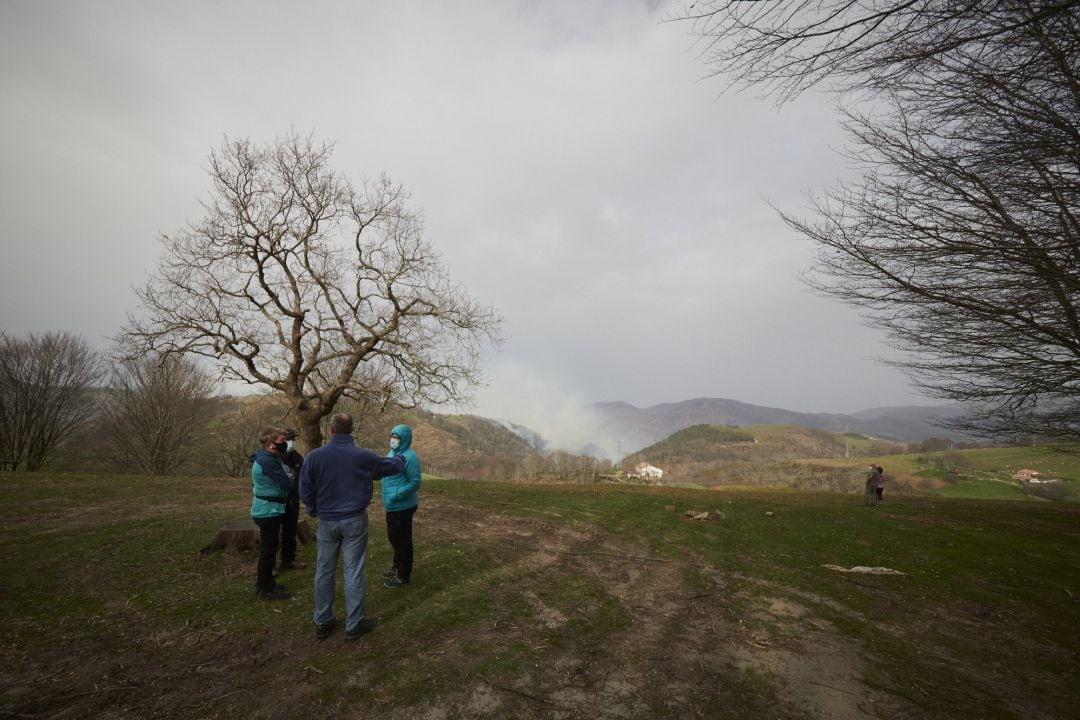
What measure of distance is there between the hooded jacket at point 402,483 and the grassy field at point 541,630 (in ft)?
3.81

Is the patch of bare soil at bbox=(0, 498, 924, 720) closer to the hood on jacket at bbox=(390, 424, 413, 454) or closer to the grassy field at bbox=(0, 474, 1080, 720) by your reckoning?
the grassy field at bbox=(0, 474, 1080, 720)

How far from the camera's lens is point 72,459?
2964 cm

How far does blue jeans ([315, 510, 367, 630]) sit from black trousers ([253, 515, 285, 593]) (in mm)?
1441

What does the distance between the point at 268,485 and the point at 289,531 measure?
1579 millimetres

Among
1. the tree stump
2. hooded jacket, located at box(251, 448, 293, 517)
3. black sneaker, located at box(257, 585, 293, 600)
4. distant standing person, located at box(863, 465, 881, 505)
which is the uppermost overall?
hooded jacket, located at box(251, 448, 293, 517)

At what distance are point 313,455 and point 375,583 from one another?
8.24 ft

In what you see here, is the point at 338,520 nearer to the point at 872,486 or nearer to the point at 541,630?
the point at 541,630

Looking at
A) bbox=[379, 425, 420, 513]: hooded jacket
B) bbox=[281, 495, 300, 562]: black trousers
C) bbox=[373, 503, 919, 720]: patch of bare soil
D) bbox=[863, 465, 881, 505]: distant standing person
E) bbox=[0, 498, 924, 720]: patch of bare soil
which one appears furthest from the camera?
bbox=[863, 465, 881, 505]: distant standing person

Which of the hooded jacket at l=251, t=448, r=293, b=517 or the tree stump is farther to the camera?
the tree stump

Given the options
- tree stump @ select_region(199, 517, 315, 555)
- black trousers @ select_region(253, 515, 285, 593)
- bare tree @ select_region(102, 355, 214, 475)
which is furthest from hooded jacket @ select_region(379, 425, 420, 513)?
bare tree @ select_region(102, 355, 214, 475)

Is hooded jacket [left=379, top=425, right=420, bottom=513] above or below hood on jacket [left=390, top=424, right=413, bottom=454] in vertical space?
below

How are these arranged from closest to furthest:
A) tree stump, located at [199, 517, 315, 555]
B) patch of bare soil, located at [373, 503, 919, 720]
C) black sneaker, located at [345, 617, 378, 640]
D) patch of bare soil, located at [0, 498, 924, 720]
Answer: patch of bare soil, located at [0, 498, 924, 720] → patch of bare soil, located at [373, 503, 919, 720] → black sneaker, located at [345, 617, 378, 640] → tree stump, located at [199, 517, 315, 555]

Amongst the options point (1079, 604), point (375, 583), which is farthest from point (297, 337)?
point (1079, 604)

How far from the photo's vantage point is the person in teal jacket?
18.5 ft
